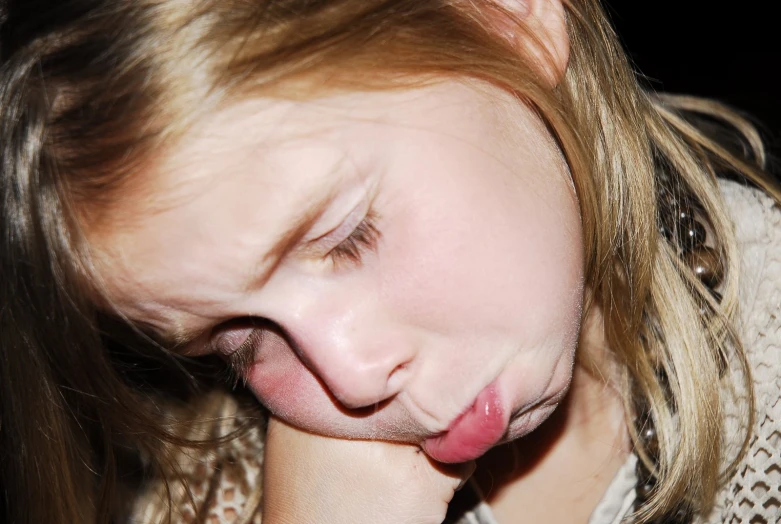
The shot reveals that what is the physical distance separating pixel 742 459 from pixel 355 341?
20.5 inches

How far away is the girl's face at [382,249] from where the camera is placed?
574mm

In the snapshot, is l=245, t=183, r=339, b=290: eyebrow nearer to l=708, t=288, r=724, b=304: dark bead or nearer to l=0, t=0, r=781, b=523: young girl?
l=0, t=0, r=781, b=523: young girl

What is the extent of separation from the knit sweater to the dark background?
2.81 feet

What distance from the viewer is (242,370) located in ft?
2.44

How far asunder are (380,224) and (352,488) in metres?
0.31

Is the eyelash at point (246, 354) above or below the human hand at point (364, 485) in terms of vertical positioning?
above

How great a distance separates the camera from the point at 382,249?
619 millimetres

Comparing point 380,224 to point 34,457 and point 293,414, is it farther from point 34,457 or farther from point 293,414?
point 34,457

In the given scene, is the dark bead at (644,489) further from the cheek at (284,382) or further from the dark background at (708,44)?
the dark background at (708,44)

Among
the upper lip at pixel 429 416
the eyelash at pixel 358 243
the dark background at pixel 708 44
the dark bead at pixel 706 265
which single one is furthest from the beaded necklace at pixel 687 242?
the dark background at pixel 708 44

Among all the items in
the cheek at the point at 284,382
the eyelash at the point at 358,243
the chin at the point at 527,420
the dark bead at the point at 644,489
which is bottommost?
the dark bead at the point at 644,489

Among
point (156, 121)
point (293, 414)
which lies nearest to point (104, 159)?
point (156, 121)

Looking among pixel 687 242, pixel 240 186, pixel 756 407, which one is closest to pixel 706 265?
pixel 687 242

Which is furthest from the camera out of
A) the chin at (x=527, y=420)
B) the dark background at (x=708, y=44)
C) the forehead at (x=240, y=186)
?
the dark background at (x=708, y=44)
